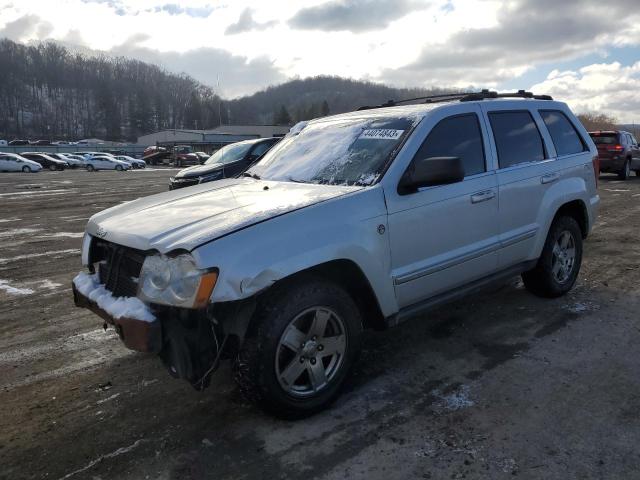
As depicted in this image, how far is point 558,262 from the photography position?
5148 mm

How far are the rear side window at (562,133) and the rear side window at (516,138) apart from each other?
282mm

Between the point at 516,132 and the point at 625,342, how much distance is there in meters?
1.94

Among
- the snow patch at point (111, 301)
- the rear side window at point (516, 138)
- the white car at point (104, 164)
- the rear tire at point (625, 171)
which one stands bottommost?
the rear tire at point (625, 171)

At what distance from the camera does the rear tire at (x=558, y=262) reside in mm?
4996

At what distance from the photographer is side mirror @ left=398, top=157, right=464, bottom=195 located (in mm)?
3441

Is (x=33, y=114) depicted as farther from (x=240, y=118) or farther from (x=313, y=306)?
(x=313, y=306)

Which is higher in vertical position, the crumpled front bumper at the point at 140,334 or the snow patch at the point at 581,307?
the crumpled front bumper at the point at 140,334

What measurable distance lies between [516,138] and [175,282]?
3.28 meters

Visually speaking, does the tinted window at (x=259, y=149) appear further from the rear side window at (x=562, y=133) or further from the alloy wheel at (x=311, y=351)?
the alloy wheel at (x=311, y=351)

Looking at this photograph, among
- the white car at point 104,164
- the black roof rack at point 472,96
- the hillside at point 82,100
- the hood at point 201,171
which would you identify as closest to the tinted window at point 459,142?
the black roof rack at point 472,96

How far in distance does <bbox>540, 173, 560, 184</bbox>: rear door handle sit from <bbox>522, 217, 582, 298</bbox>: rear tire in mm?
438

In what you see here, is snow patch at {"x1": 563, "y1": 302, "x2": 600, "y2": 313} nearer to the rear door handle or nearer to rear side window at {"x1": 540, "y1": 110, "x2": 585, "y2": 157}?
the rear door handle

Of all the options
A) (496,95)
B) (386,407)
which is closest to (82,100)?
(496,95)

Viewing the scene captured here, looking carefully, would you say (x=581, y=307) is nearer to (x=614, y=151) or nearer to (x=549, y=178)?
(x=549, y=178)
